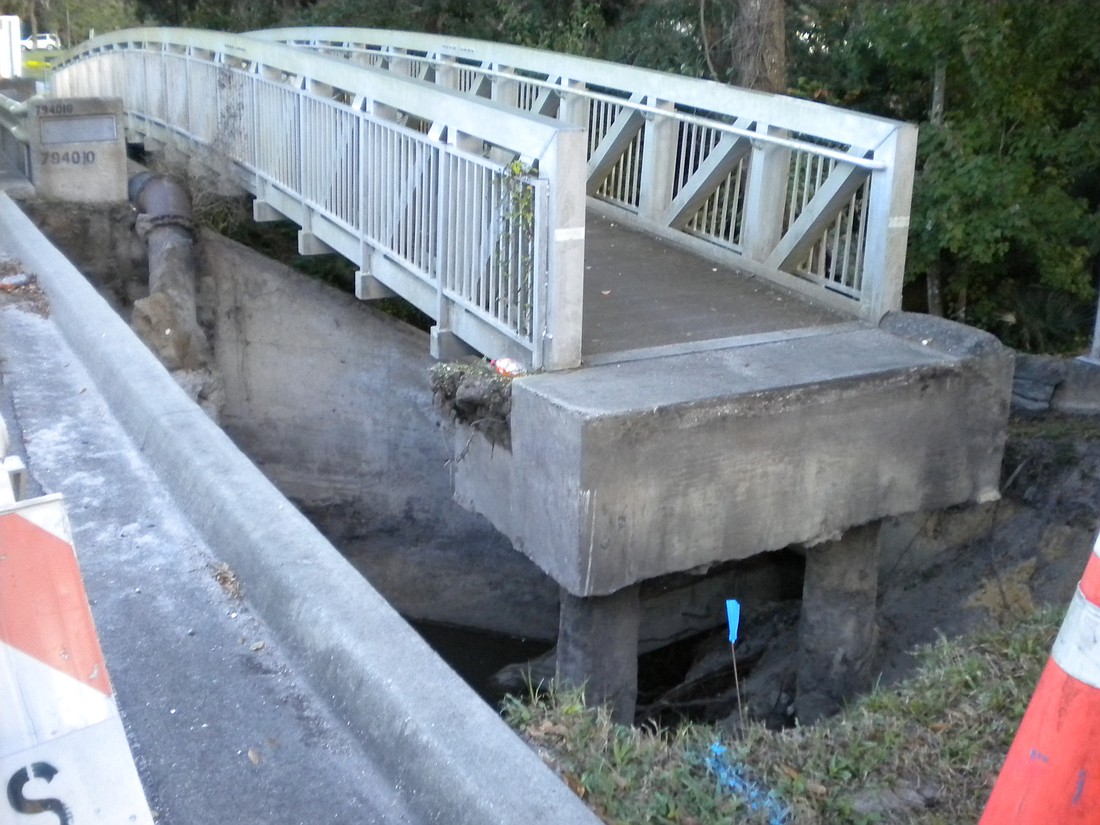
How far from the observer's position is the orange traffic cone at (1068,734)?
286 centimetres

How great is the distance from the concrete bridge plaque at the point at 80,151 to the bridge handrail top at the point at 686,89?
3.21 metres

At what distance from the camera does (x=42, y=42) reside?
169ft

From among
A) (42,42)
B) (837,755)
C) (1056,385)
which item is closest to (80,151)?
(1056,385)

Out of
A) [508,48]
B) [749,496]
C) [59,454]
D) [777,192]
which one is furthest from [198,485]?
[508,48]

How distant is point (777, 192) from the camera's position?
8.21 m

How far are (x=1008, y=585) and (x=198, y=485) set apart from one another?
17.8 ft

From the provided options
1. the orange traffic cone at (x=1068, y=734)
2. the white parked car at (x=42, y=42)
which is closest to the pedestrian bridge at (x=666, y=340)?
the orange traffic cone at (x=1068, y=734)

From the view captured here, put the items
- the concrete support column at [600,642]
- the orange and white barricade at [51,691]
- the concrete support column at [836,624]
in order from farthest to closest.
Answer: the concrete support column at [836,624] → the concrete support column at [600,642] → the orange and white barricade at [51,691]

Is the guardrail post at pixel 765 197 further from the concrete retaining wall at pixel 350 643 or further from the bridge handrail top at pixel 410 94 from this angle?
the concrete retaining wall at pixel 350 643

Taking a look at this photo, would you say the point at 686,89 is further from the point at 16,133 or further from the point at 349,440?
the point at 16,133

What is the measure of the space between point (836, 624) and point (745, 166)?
471cm

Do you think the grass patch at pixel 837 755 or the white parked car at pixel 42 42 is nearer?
the grass patch at pixel 837 755

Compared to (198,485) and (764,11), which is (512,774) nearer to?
(198,485)

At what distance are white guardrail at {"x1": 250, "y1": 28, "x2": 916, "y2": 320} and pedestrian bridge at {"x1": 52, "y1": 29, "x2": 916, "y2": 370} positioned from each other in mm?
17
